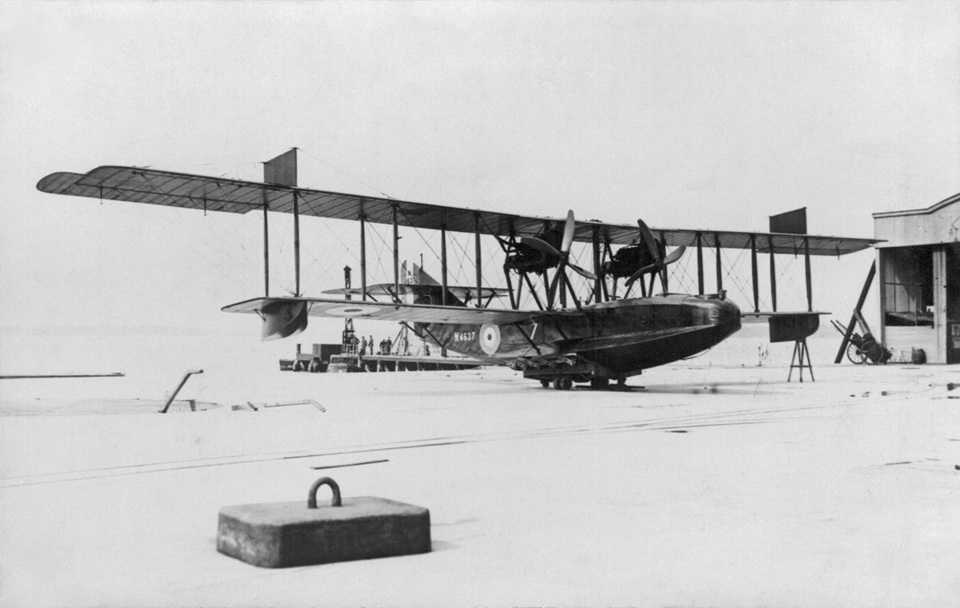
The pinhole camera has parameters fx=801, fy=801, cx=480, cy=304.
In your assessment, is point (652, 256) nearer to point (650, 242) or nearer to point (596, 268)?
point (650, 242)

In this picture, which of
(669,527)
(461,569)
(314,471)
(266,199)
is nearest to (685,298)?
(266,199)

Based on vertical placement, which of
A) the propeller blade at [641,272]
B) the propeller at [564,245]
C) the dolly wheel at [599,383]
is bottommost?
the dolly wheel at [599,383]

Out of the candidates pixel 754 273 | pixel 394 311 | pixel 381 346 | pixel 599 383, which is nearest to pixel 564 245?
pixel 599 383

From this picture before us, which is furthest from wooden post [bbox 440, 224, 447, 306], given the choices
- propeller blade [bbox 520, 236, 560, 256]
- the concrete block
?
the concrete block

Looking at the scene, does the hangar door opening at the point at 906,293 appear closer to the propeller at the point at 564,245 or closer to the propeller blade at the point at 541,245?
the propeller at the point at 564,245

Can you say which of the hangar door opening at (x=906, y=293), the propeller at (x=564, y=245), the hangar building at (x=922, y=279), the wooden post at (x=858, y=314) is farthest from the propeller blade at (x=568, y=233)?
the wooden post at (x=858, y=314)

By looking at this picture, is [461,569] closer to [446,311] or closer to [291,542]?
[291,542]
